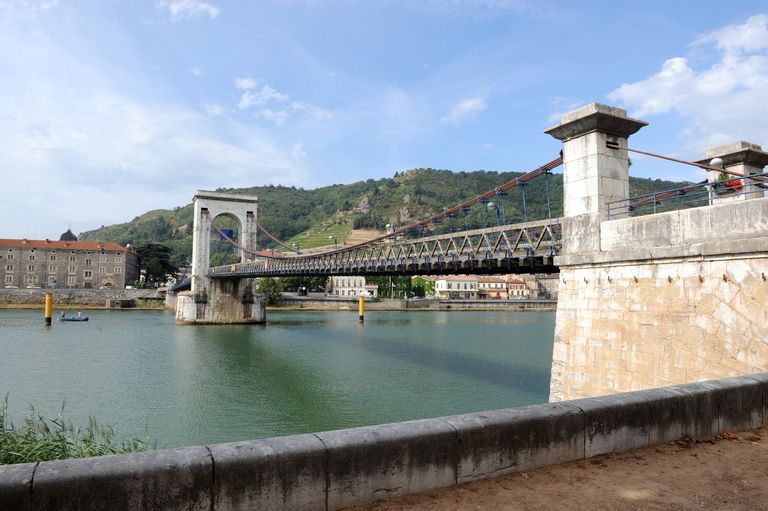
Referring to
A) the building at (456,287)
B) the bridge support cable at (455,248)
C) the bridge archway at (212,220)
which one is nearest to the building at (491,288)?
the building at (456,287)

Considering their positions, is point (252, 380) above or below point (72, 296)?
below

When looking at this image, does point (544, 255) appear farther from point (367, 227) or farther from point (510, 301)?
point (367, 227)

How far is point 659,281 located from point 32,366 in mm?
25194

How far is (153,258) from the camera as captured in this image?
97188 mm

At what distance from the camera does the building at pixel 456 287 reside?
117m

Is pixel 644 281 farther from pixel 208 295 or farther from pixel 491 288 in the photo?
pixel 491 288

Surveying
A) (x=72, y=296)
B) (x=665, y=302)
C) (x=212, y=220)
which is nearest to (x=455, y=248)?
(x=665, y=302)

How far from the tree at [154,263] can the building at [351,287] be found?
3111cm

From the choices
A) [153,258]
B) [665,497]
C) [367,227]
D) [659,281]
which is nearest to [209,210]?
[153,258]

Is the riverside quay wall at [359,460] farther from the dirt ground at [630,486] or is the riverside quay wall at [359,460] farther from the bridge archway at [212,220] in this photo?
the bridge archway at [212,220]

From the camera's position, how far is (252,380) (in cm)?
2234

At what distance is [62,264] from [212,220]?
144 ft

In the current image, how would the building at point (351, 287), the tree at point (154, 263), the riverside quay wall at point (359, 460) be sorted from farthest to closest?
the building at point (351, 287), the tree at point (154, 263), the riverside quay wall at point (359, 460)

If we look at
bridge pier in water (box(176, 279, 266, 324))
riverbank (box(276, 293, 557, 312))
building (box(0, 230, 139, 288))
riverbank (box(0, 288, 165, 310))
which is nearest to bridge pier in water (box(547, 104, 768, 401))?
bridge pier in water (box(176, 279, 266, 324))
